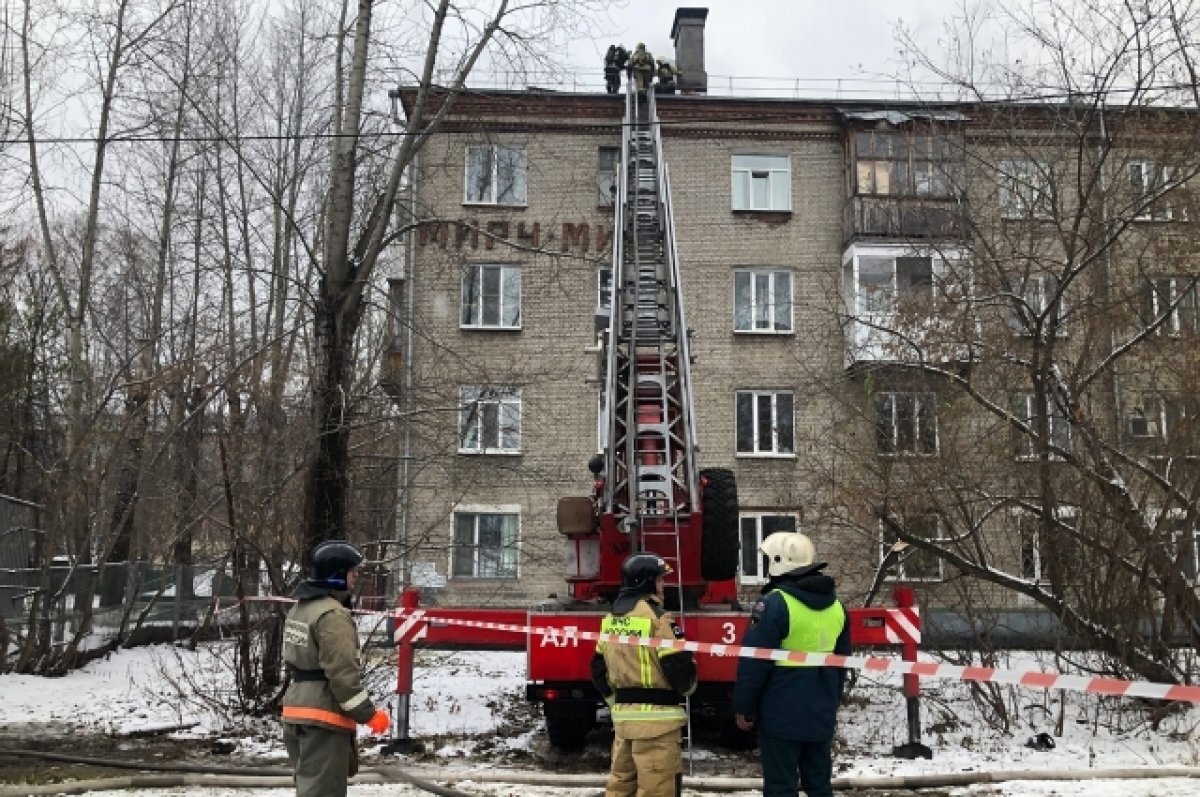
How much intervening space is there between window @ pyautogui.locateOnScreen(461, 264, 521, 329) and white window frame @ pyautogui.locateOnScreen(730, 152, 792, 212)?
16.9 ft

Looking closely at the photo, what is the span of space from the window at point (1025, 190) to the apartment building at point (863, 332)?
6 centimetres

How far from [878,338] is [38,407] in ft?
46.4

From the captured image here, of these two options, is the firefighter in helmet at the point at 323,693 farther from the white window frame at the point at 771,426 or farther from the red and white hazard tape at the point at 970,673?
the white window frame at the point at 771,426

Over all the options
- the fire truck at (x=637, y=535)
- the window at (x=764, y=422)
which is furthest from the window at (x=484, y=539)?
the fire truck at (x=637, y=535)

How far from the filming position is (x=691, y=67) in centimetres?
2489

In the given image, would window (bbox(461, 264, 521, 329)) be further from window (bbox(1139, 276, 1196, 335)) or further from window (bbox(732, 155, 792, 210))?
window (bbox(1139, 276, 1196, 335))

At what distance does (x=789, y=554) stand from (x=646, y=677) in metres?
0.95

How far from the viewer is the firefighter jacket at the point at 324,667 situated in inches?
186

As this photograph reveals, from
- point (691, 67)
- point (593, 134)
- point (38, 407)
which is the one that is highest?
point (691, 67)

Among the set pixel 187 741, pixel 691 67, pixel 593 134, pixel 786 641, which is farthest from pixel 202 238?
pixel 786 641

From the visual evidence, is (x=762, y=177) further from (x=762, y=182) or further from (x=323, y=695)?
(x=323, y=695)

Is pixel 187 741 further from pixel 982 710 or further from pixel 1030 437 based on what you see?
pixel 1030 437

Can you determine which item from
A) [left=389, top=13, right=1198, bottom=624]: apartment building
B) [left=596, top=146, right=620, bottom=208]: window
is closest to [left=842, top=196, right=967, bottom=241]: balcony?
[left=389, top=13, right=1198, bottom=624]: apartment building

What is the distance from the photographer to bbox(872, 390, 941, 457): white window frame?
39.2 ft
